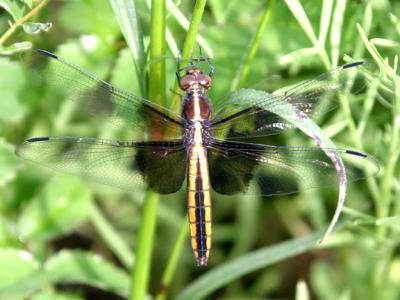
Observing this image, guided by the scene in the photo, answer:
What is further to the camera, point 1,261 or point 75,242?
point 75,242

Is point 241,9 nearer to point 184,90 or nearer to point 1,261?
point 184,90

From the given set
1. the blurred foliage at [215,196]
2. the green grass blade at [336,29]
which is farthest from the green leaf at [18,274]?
the green grass blade at [336,29]

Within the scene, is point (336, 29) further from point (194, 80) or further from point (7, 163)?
A: point (7, 163)

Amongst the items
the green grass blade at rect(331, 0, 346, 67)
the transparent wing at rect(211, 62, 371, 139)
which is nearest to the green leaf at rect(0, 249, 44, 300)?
the transparent wing at rect(211, 62, 371, 139)

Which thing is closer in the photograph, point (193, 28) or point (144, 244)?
point (193, 28)

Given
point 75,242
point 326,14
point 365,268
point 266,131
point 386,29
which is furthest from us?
point 75,242

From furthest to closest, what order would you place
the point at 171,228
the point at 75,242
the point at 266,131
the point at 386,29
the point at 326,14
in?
the point at 75,242, the point at 171,228, the point at 386,29, the point at 266,131, the point at 326,14

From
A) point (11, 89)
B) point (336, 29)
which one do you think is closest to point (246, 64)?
point (336, 29)

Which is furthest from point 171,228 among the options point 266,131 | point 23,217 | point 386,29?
point 386,29
